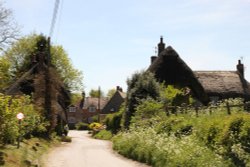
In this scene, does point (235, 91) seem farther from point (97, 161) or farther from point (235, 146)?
point (235, 146)

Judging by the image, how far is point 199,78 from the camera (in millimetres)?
47719

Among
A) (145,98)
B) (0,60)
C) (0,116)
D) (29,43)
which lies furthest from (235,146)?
(29,43)

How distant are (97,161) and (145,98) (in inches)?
549

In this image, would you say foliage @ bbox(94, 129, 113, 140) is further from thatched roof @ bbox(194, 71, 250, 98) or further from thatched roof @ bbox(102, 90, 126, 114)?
thatched roof @ bbox(102, 90, 126, 114)

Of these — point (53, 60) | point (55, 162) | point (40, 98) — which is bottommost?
point (55, 162)

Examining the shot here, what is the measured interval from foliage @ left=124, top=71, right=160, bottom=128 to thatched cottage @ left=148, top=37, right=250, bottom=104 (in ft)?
10.8

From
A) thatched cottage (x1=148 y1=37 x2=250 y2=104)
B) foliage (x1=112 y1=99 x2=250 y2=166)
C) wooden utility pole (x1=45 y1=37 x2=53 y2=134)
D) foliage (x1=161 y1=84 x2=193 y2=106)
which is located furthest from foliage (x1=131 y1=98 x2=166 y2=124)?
wooden utility pole (x1=45 y1=37 x2=53 y2=134)

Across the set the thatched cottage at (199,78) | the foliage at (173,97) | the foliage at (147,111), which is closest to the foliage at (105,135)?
the thatched cottage at (199,78)

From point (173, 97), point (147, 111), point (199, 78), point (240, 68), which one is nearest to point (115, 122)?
point (199, 78)

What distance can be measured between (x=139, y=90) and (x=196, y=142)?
1781 cm

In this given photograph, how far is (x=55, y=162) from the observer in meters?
18.7

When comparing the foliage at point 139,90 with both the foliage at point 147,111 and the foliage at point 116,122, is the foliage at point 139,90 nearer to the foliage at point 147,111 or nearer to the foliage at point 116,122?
the foliage at point 147,111

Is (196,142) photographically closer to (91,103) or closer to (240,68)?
(240,68)

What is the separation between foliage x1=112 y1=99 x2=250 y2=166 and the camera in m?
12.5
